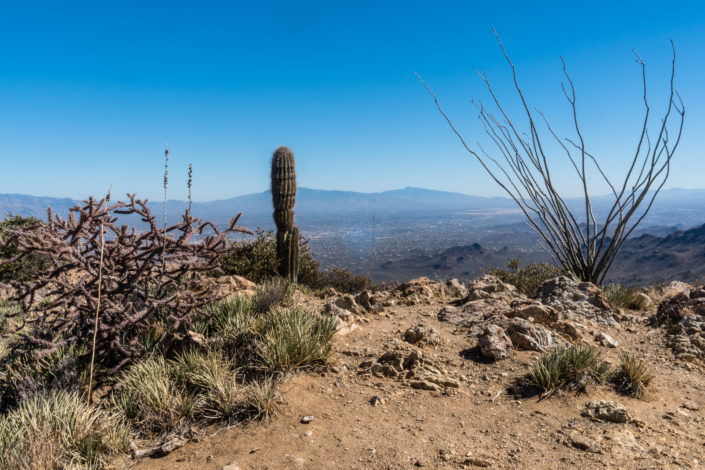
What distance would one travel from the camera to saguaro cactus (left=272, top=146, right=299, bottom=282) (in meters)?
9.99

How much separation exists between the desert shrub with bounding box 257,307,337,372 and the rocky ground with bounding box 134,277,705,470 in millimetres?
221

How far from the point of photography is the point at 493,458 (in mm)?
3061

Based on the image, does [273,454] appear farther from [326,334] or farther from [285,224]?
[285,224]

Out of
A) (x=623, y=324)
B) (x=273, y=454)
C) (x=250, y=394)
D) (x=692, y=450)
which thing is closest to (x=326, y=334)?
(x=250, y=394)

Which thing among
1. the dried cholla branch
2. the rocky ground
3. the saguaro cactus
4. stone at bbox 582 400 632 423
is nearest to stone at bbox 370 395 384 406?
the rocky ground

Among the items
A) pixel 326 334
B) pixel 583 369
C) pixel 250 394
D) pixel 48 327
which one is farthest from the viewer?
pixel 326 334

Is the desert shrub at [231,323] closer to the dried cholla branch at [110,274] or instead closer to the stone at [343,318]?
the dried cholla branch at [110,274]

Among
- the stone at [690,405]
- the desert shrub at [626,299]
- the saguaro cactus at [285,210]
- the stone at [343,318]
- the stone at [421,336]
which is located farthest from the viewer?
the saguaro cactus at [285,210]

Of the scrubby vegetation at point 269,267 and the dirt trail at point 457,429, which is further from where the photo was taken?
the scrubby vegetation at point 269,267

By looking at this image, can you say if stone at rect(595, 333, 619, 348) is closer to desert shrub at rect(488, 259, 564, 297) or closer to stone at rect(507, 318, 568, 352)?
stone at rect(507, 318, 568, 352)

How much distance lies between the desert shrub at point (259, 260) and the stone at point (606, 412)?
275 inches

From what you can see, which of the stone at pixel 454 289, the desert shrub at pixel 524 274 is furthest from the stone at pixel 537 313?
the desert shrub at pixel 524 274

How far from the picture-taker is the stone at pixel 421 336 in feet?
17.3

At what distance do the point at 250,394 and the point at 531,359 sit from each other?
3.21 m
